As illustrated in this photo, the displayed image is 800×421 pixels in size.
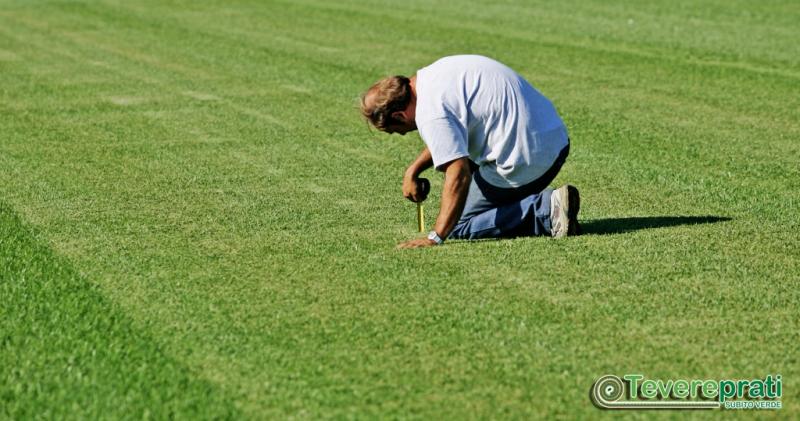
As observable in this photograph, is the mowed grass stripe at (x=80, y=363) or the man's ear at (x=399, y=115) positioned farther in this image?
the man's ear at (x=399, y=115)

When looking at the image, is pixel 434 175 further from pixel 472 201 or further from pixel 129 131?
pixel 129 131

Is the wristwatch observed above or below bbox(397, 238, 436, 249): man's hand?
above

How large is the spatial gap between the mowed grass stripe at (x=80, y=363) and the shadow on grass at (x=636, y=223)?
2973 millimetres

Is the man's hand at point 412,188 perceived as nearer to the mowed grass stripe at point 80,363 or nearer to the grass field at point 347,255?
the grass field at point 347,255

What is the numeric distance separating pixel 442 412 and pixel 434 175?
4.71m

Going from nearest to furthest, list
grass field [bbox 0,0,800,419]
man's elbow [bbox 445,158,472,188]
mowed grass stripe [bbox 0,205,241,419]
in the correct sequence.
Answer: mowed grass stripe [bbox 0,205,241,419], grass field [bbox 0,0,800,419], man's elbow [bbox 445,158,472,188]

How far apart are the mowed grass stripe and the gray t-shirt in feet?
6.29

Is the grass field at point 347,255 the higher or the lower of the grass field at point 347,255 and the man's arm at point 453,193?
the lower

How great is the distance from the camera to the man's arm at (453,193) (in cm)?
694

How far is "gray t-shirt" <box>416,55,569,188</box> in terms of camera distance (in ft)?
22.8

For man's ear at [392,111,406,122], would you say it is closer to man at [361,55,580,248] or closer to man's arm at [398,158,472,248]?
man at [361,55,580,248]

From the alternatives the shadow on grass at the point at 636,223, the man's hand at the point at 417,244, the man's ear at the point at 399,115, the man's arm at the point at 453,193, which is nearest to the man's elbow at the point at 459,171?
the man's arm at the point at 453,193

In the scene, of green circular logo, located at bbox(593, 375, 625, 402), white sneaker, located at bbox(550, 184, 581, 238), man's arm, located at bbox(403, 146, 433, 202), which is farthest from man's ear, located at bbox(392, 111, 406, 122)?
green circular logo, located at bbox(593, 375, 625, 402)

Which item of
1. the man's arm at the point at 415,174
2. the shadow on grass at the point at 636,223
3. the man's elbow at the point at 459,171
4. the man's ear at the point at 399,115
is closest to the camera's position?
the man's elbow at the point at 459,171
